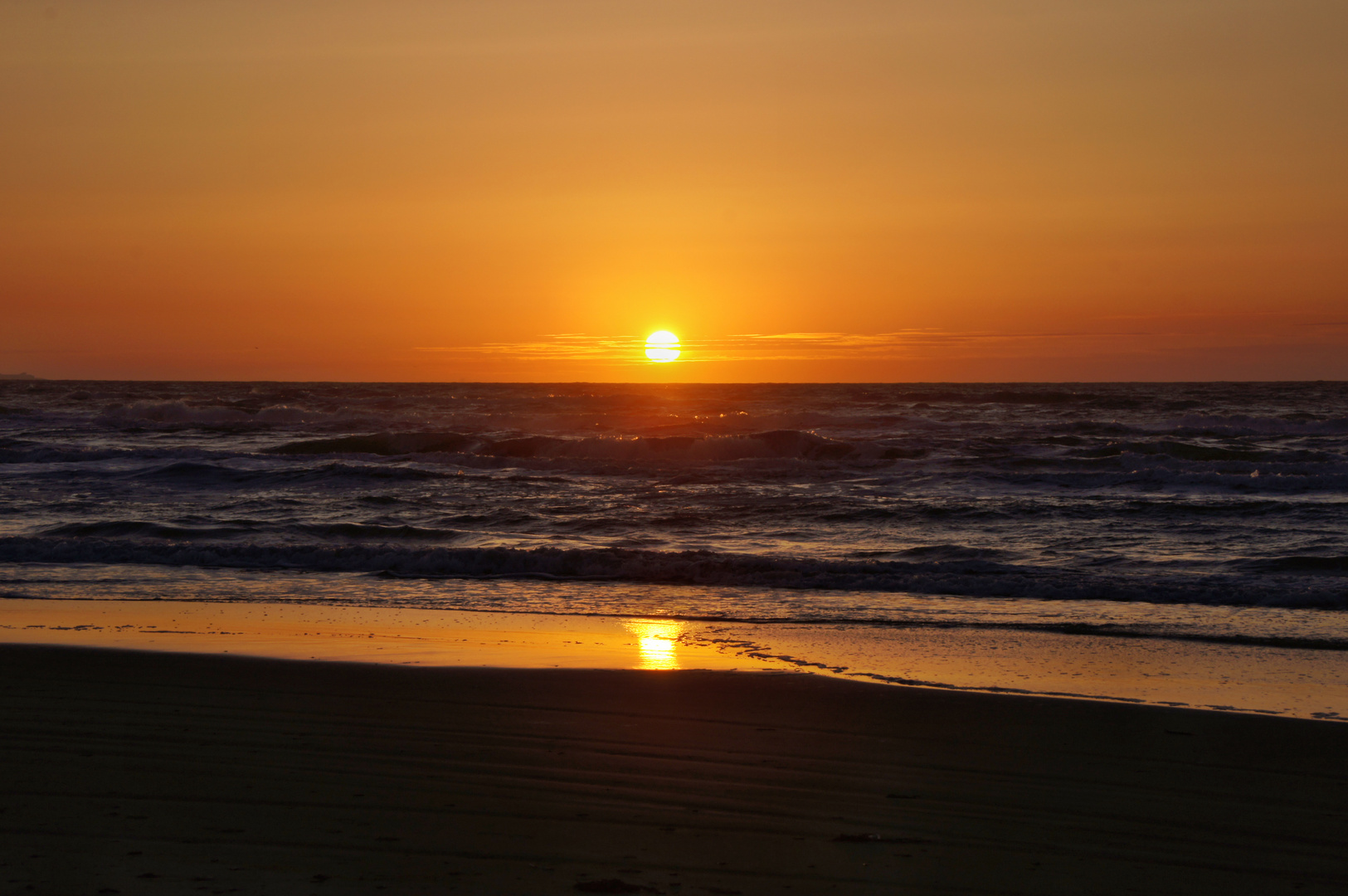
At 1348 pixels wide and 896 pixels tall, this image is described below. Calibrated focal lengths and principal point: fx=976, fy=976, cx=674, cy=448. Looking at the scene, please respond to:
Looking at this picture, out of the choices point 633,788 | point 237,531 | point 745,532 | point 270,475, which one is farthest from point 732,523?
point 270,475

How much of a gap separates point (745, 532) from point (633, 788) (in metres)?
9.75

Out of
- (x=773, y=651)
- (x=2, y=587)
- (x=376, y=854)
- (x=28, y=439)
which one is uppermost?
(x=28, y=439)

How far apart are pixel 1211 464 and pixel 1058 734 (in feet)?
64.1

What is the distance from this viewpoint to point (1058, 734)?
539cm

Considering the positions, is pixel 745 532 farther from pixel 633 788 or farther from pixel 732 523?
pixel 633 788

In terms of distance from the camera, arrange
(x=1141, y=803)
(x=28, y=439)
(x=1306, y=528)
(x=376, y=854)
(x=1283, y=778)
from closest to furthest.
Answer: (x=376, y=854) < (x=1141, y=803) < (x=1283, y=778) < (x=1306, y=528) < (x=28, y=439)

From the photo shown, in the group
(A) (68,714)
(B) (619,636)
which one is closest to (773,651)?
(B) (619,636)

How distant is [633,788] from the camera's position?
449 centimetres

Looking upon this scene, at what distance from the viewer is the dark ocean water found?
977cm

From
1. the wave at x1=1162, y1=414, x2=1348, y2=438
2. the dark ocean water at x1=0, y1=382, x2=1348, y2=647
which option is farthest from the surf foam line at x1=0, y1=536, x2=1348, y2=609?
the wave at x1=1162, y1=414, x2=1348, y2=438

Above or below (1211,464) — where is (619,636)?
below

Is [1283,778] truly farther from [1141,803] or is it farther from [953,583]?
[953,583]

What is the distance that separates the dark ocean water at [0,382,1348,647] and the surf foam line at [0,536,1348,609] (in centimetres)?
4

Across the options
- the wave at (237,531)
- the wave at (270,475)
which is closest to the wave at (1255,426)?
the wave at (270,475)
